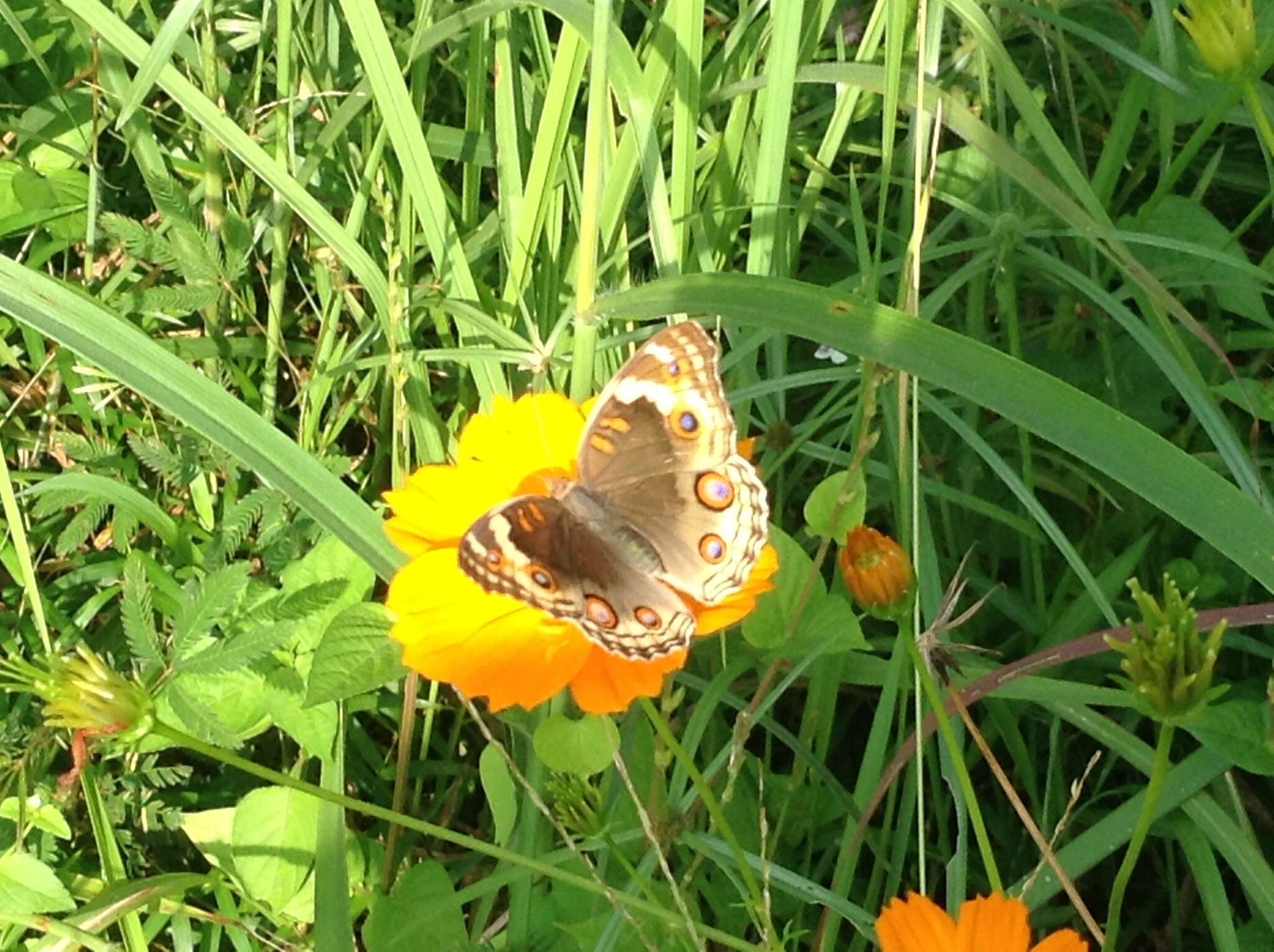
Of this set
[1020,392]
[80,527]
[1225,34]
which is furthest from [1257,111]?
[80,527]

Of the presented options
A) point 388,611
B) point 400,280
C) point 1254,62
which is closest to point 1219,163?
point 1254,62

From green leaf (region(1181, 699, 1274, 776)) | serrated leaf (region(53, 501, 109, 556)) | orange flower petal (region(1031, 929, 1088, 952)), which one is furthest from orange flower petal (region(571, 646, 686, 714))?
serrated leaf (region(53, 501, 109, 556))

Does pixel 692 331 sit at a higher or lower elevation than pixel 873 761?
higher

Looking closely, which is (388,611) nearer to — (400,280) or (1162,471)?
(400,280)

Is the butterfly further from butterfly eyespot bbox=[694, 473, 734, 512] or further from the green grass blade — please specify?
the green grass blade

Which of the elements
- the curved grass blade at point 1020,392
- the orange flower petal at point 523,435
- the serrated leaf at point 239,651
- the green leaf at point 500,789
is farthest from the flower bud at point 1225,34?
the serrated leaf at point 239,651

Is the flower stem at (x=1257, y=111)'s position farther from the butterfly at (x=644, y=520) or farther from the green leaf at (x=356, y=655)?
the green leaf at (x=356, y=655)
